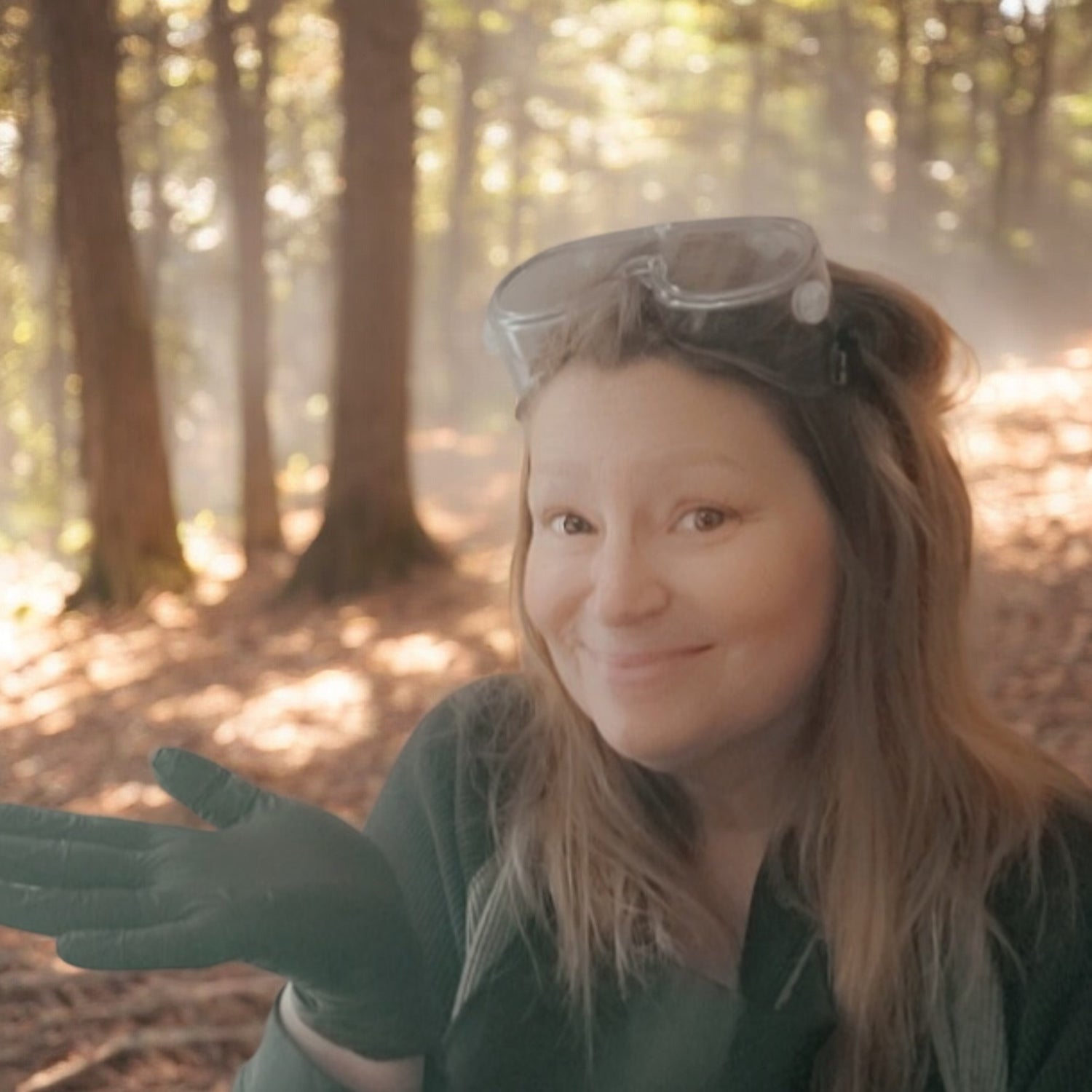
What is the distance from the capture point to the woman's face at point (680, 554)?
72cm

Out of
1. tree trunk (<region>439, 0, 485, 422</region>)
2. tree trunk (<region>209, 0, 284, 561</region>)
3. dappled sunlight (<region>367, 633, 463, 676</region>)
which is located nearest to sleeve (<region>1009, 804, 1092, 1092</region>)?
dappled sunlight (<region>367, 633, 463, 676</region>)

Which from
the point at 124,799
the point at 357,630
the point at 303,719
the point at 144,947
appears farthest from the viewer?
the point at 357,630

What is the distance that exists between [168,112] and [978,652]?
3.61 m

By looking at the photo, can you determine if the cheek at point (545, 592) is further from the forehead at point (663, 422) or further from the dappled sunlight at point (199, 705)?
the dappled sunlight at point (199, 705)

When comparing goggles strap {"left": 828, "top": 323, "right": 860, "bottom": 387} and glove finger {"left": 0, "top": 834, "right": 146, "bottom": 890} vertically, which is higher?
goggles strap {"left": 828, "top": 323, "right": 860, "bottom": 387}

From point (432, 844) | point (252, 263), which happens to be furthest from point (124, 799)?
point (252, 263)

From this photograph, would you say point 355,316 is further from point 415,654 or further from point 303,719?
point 303,719

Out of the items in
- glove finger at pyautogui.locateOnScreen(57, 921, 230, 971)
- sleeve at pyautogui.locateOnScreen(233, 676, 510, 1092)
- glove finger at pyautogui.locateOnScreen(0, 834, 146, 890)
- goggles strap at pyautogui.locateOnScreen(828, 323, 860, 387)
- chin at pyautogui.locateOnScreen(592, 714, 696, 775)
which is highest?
goggles strap at pyautogui.locateOnScreen(828, 323, 860, 387)

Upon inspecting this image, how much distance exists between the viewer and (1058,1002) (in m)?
0.70

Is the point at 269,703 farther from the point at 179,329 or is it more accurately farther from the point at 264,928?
the point at 179,329

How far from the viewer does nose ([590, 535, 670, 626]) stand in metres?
0.72

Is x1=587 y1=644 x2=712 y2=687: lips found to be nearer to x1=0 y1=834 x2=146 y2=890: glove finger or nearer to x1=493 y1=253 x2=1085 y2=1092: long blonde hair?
x1=493 y1=253 x2=1085 y2=1092: long blonde hair

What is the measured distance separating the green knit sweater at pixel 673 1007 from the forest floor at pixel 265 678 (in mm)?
256

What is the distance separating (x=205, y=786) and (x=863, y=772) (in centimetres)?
39
